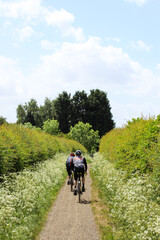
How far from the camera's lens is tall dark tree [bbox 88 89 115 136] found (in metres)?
69.3

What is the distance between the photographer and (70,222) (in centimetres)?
865

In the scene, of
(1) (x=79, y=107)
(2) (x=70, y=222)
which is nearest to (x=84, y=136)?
(1) (x=79, y=107)

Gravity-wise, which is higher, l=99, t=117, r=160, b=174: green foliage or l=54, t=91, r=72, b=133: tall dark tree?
l=54, t=91, r=72, b=133: tall dark tree

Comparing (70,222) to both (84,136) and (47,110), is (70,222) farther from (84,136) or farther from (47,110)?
(47,110)

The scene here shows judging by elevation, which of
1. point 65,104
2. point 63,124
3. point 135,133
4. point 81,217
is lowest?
point 81,217

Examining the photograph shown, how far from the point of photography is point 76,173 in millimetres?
12000

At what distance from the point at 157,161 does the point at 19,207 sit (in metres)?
4.84

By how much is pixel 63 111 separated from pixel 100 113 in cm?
A: 1013

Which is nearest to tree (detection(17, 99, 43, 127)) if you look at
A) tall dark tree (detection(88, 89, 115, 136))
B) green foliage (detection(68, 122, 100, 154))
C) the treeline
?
the treeline

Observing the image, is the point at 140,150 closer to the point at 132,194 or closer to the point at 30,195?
the point at 132,194

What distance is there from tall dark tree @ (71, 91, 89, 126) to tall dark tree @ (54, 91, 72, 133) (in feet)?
5.86

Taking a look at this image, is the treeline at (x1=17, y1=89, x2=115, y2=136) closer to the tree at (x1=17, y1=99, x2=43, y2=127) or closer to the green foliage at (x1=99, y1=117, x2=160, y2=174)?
the tree at (x1=17, y1=99, x2=43, y2=127)

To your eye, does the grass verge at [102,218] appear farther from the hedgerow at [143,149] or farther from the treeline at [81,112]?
the treeline at [81,112]

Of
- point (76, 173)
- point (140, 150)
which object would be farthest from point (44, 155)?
point (140, 150)
